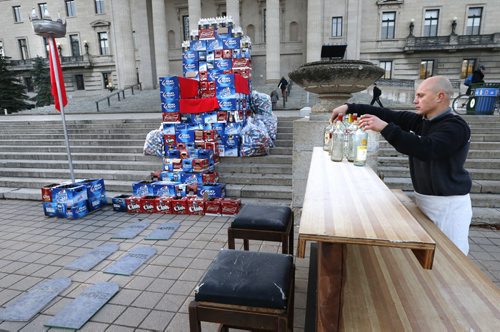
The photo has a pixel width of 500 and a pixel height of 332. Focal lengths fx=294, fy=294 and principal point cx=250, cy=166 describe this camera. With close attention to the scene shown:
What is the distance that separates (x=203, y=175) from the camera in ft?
20.2

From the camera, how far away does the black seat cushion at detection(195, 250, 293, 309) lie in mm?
1748

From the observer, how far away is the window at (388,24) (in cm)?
2836

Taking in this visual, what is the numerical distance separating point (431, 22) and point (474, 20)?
3670 millimetres

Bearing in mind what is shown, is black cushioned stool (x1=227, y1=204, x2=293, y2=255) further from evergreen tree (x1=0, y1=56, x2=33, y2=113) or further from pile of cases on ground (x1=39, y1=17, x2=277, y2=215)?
evergreen tree (x1=0, y1=56, x2=33, y2=113)

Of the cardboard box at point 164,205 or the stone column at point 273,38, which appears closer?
the cardboard box at point 164,205

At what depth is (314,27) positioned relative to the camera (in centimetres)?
2614

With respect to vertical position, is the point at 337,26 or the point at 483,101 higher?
the point at 337,26

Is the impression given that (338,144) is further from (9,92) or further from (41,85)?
(41,85)

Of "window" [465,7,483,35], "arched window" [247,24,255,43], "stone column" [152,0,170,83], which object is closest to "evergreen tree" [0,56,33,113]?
"stone column" [152,0,170,83]

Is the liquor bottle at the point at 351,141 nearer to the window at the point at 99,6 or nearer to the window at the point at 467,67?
the window at the point at 467,67

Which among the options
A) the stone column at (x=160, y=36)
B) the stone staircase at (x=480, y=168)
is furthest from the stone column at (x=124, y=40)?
the stone staircase at (x=480, y=168)

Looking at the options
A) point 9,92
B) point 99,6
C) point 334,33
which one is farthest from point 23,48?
point 334,33

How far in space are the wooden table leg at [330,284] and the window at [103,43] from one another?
39.9 m

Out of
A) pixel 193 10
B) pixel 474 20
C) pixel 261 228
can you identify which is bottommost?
pixel 261 228
